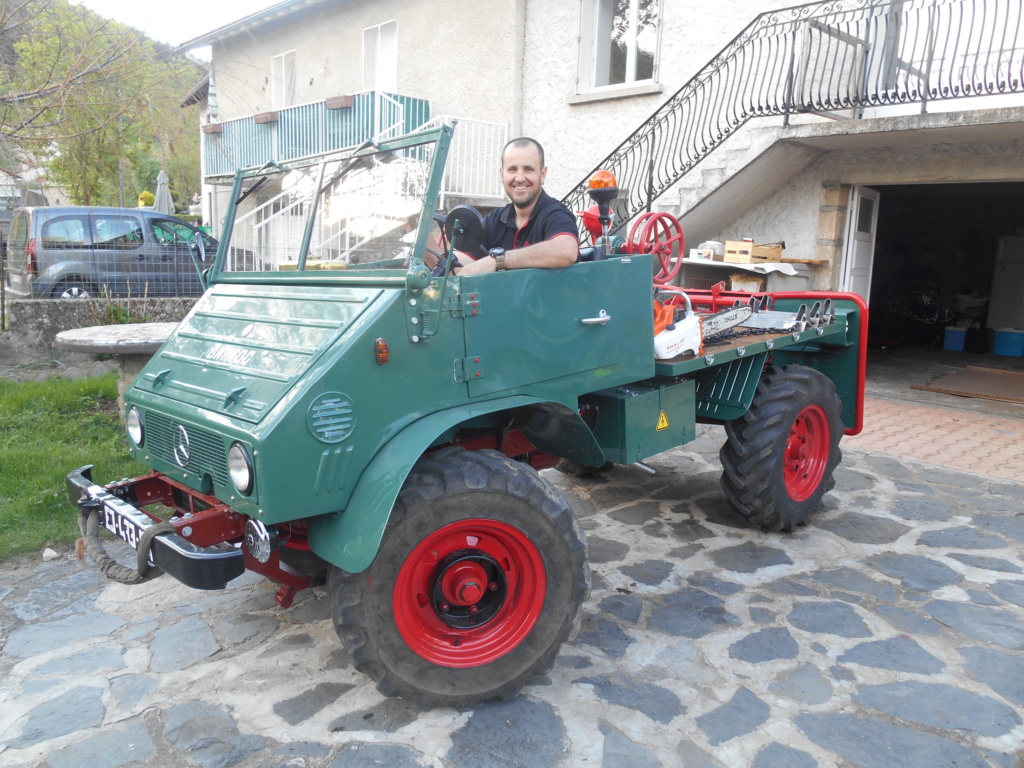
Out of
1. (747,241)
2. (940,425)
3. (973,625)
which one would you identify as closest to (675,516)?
(973,625)

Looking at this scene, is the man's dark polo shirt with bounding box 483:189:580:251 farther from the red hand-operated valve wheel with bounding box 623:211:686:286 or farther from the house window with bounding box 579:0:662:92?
the house window with bounding box 579:0:662:92

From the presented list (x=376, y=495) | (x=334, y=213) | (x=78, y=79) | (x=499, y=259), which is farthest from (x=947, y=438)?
(x=78, y=79)

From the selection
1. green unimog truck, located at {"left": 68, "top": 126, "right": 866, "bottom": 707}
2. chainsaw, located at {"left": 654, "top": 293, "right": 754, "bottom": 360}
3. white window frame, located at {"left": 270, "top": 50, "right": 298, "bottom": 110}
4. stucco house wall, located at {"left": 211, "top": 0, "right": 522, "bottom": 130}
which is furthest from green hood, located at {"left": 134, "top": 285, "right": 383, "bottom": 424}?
white window frame, located at {"left": 270, "top": 50, "right": 298, "bottom": 110}

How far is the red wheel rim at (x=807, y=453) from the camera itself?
4.73m

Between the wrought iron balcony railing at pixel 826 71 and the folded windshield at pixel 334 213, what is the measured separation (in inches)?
208

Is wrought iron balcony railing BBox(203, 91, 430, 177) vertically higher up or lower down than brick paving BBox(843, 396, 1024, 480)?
higher up

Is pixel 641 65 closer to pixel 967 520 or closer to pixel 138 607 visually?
pixel 967 520

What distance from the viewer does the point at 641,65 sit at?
10.7 m

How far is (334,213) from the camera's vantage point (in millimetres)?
3396

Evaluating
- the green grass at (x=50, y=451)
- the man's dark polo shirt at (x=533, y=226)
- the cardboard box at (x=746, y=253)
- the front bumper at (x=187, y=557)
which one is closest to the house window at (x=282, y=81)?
the green grass at (x=50, y=451)

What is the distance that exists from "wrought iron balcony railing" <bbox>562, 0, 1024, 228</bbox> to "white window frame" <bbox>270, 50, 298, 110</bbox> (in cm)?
916

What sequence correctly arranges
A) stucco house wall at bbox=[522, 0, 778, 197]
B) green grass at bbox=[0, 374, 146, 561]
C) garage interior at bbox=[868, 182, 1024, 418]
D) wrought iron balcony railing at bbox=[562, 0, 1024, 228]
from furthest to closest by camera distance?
garage interior at bbox=[868, 182, 1024, 418]
stucco house wall at bbox=[522, 0, 778, 197]
wrought iron balcony railing at bbox=[562, 0, 1024, 228]
green grass at bbox=[0, 374, 146, 561]

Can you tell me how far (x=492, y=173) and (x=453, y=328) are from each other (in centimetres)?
960

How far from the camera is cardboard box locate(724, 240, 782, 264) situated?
8.53 metres
